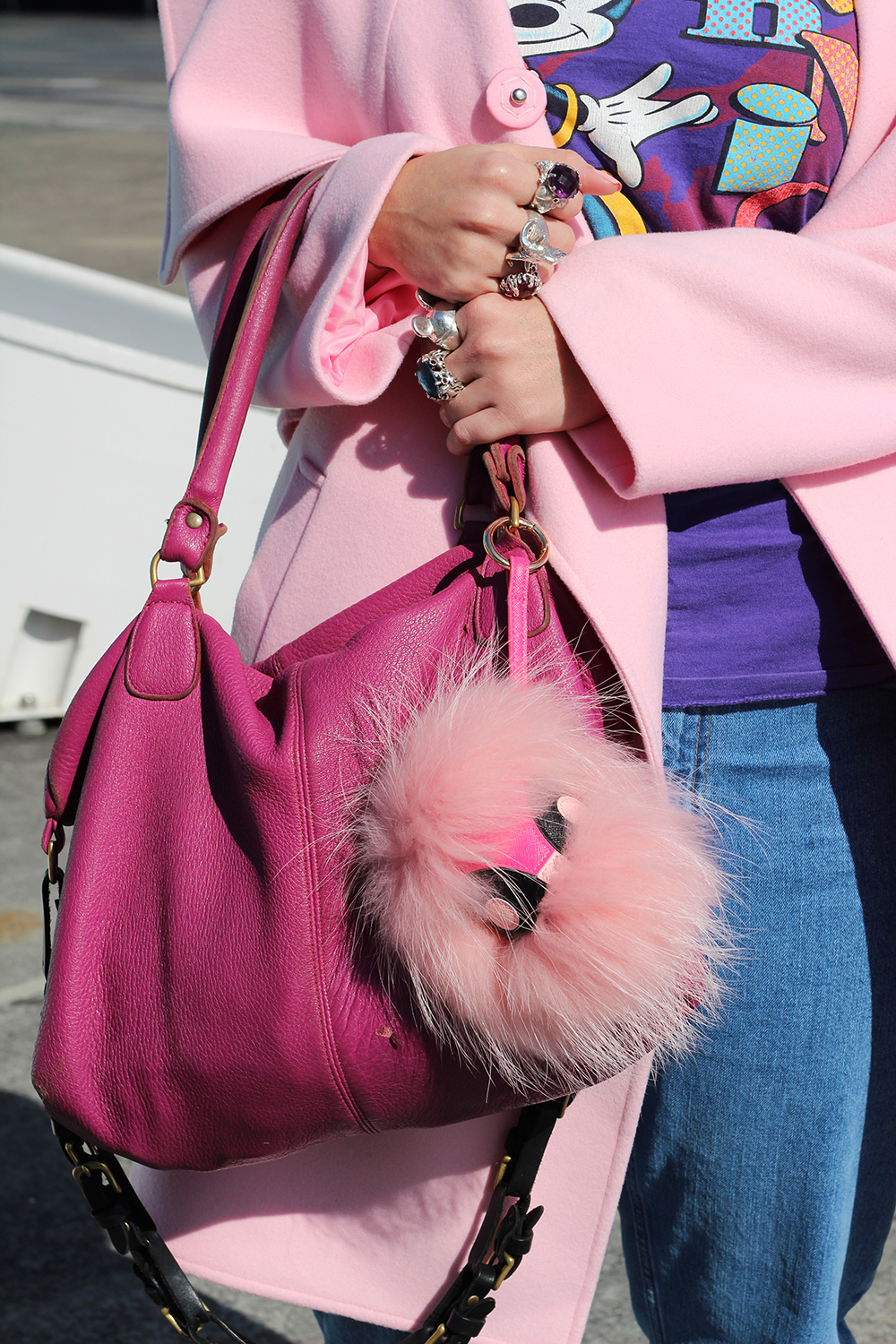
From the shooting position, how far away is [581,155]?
99 cm

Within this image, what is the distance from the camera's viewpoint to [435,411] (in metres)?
1.04

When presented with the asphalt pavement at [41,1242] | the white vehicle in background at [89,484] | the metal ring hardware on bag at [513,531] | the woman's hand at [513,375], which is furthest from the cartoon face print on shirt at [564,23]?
the white vehicle in background at [89,484]

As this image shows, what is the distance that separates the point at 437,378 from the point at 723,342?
0.23m

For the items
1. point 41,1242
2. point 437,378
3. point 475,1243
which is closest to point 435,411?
point 437,378

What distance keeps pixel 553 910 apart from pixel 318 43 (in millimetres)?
773

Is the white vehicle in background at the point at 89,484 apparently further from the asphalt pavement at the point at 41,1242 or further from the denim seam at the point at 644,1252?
the denim seam at the point at 644,1252

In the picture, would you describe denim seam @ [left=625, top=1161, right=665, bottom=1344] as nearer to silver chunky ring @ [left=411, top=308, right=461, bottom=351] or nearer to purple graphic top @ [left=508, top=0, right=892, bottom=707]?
purple graphic top @ [left=508, top=0, right=892, bottom=707]

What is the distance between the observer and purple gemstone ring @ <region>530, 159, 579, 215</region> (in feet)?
2.95

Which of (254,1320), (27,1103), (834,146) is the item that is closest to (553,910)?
(834,146)

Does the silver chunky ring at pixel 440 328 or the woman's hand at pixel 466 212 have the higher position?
the woman's hand at pixel 466 212

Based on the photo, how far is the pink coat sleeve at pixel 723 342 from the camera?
919 mm

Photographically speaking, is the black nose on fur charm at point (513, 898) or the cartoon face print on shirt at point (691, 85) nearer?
the black nose on fur charm at point (513, 898)

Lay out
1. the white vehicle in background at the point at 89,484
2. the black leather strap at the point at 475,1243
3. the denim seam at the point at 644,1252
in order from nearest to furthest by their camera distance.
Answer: the black leather strap at the point at 475,1243, the denim seam at the point at 644,1252, the white vehicle in background at the point at 89,484

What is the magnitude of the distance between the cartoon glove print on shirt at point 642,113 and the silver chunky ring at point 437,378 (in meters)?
0.25
